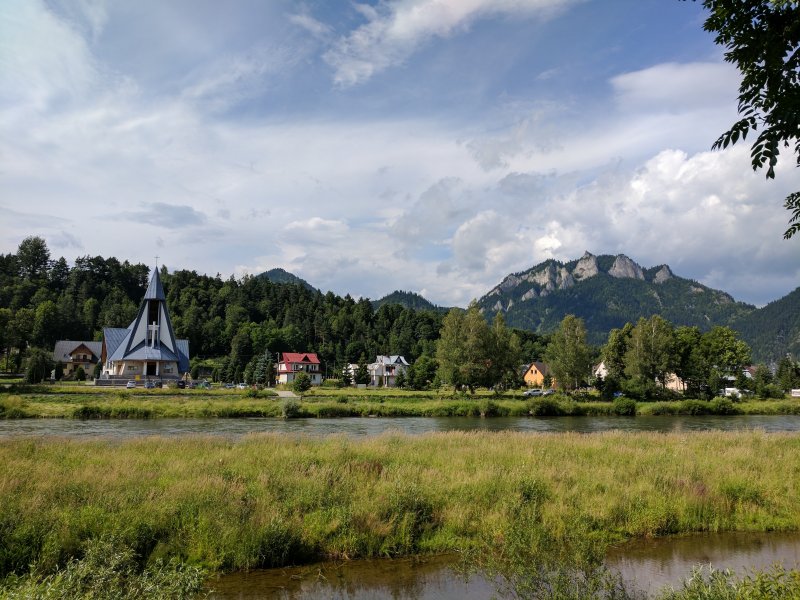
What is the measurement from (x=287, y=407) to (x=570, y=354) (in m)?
43.6

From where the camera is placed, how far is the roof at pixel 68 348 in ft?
347

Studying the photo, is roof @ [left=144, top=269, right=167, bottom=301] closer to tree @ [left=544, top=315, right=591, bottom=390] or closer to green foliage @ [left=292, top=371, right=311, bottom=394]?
green foliage @ [left=292, top=371, right=311, bottom=394]

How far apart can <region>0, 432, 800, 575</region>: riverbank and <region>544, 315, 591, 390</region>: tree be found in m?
54.8

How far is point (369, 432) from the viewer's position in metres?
34.0

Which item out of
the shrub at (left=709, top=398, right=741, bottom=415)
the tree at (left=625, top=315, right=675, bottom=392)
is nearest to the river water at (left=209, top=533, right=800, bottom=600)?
the shrub at (left=709, top=398, right=741, bottom=415)

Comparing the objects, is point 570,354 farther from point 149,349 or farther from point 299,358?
point 299,358

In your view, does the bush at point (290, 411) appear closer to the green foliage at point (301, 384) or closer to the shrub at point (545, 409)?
the green foliage at point (301, 384)

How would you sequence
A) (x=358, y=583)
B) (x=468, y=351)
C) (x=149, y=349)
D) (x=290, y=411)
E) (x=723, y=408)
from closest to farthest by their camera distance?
1. (x=358, y=583)
2. (x=290, y=411)
3. (x=723, y=408)
4. (x=468, y=351)
5. (x=149, y=349)

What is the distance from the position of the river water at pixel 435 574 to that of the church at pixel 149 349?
6999 centimetres

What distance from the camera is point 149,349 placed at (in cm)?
7550

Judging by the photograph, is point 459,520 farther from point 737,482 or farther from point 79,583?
point 737,482

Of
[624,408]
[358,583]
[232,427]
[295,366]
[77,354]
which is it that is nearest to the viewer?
[358,583]

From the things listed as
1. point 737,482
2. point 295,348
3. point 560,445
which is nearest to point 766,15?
point 737,482

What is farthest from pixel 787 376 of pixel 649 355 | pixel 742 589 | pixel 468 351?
pixel 742 589
